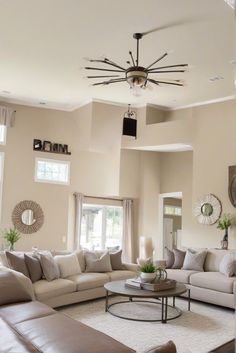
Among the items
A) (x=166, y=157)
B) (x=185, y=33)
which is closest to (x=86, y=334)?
(x=185, y=33)

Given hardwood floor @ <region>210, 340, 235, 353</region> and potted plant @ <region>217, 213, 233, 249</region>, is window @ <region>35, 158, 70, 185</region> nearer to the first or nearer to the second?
potted plant @ <region>217, 213, 233, 249</region>

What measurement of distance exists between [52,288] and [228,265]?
303 centimetres

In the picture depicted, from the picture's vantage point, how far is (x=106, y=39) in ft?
16.7

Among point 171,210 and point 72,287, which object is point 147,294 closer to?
point 72,287

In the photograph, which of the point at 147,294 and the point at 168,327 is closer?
the point at 168,327

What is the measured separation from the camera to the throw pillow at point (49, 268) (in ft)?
18.3

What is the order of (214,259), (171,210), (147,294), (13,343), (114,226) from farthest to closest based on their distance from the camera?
(171,210)
(114,226)
(214,259)
(147,294)
(13,343)

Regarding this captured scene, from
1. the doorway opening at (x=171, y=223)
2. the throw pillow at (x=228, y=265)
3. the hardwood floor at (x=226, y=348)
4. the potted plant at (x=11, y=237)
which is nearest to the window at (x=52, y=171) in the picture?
the potted plant at (x=11, y=237)

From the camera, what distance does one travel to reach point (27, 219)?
8172mm

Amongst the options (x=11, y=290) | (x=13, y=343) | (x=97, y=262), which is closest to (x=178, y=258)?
(x=97, y=262)

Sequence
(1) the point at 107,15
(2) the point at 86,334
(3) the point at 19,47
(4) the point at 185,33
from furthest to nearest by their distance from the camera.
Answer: (3) the point at 19,47, (4) the point at 185,33, (1) the point at 107,15, (2) the point at 86,334

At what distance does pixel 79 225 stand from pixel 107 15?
5.53 meters

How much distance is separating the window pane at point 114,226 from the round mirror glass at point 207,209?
8.36 feet

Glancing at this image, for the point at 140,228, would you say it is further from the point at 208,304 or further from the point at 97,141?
the point at 208,304
